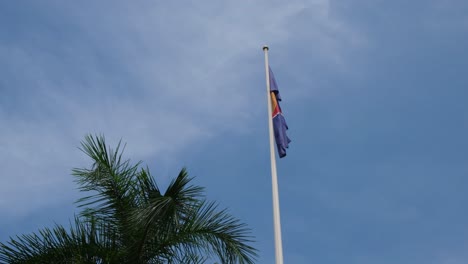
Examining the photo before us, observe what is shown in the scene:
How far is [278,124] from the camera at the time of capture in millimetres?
14875

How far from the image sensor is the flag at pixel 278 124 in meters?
14.8

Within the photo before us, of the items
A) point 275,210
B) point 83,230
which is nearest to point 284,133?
point 275,210

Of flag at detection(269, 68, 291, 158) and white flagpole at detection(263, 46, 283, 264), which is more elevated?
flag at detection(269, 68, 291, 158)

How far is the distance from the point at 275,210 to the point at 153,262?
2.52 m

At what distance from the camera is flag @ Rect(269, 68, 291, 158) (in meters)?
14.8

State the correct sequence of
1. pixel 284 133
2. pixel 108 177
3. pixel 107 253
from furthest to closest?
pixel 284 133
pixel 108 177
pixel 107 253

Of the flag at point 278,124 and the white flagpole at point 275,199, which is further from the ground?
the flag at point 278,124

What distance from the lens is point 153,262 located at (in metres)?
12.1

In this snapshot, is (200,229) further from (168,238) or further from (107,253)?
(107,253)

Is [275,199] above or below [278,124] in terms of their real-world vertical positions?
below

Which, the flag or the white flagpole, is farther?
the flag

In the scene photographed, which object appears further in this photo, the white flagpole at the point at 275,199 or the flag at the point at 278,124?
the flag at the point at 278,124

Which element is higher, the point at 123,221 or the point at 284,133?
the point at 284,133

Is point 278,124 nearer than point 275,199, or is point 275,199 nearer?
point 275,199
